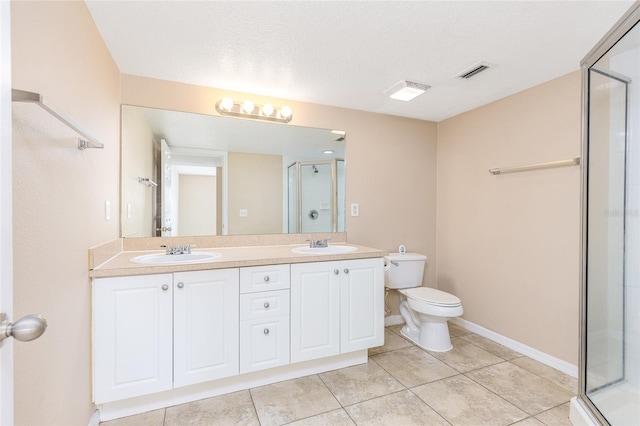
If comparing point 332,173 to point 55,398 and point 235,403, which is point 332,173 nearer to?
point 235,403

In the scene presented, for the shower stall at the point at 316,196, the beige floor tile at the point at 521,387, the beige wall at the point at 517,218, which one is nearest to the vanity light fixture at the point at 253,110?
the shower stall at the point at 316,196

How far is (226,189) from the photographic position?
2.42 m

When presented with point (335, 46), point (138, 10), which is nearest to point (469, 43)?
point (335, 46)

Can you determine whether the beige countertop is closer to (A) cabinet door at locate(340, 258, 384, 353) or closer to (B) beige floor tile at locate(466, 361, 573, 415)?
(A) cabinet door at locate(340, 258, 384, 353)

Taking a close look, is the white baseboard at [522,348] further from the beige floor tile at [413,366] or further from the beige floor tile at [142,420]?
the beige floor tile at [142,420]

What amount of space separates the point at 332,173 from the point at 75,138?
1.89 m

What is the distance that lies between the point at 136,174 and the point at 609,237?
2945 millimetres

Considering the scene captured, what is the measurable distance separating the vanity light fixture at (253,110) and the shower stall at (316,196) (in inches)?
16.5

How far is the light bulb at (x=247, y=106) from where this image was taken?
2330 millimetres

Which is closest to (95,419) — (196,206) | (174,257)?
(174,257)

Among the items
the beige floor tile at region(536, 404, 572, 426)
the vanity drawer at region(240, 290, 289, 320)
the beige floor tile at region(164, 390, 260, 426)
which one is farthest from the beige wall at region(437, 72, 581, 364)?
the beige floor tile at region(164, 390, 260, 426)

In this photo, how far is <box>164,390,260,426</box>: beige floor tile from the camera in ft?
5.28

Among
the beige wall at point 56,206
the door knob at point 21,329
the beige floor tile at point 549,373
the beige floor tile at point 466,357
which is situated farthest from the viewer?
the beige floor tile at point 466,357

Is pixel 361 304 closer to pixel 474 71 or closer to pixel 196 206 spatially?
pixel 196 206
